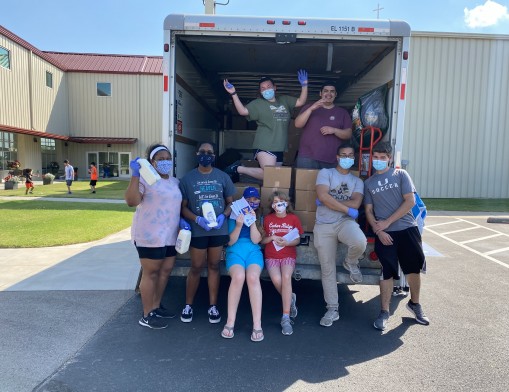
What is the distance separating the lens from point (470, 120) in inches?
647

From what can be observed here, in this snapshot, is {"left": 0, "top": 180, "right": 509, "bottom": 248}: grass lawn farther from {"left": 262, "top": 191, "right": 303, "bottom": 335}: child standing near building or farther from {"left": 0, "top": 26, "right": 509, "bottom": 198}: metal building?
{"left": 262, "top": 191, "right": 303, "bottom": 335}: child standing near building

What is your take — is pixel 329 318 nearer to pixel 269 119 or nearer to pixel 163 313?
pixel 163 313

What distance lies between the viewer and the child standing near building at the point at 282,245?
12.3 feet

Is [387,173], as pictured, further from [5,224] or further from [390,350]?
[5,224]

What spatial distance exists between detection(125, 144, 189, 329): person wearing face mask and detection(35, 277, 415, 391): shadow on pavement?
353mm

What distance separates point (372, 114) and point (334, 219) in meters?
1.33

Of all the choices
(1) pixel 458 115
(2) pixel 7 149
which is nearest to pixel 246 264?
(1) pixel 458 115

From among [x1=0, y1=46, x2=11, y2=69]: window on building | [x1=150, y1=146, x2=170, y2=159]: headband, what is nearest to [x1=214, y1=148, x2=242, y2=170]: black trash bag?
[x1=150, y1=146, x2=170, y2=159]: headband

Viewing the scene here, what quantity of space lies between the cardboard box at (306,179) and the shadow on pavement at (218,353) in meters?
1.33

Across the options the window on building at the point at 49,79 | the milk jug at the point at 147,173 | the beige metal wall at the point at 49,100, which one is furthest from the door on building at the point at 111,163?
the milk jug at the point at 147,173

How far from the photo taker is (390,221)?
3.72 metres

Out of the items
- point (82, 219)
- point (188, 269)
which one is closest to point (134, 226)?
point (188, 269)

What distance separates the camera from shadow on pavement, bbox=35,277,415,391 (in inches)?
112

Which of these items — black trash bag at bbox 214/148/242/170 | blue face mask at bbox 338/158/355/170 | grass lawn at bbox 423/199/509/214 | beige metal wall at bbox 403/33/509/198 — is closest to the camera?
blue face mask at bbox 338/158/355/170
